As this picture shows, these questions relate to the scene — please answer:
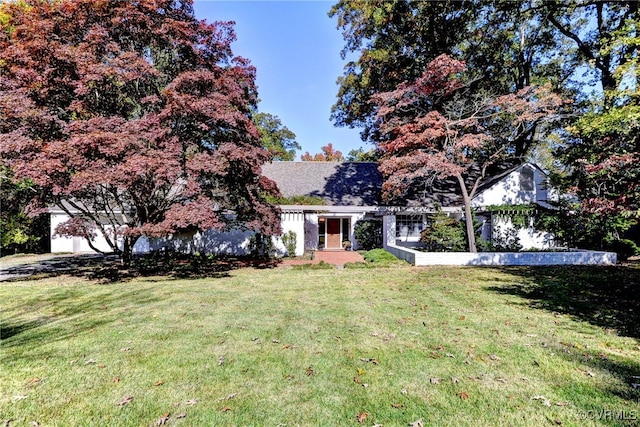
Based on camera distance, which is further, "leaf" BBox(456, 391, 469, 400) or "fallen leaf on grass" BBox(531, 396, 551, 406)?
"leaf" BBox(456, 391, 469, 400)

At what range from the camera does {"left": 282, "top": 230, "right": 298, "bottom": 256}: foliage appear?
19391 mm

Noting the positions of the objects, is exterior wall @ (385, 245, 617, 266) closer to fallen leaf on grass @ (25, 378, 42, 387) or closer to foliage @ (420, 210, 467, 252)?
foliage @ (420, 210, 467, 252)

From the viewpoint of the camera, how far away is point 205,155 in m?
11.8

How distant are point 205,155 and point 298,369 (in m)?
9.33

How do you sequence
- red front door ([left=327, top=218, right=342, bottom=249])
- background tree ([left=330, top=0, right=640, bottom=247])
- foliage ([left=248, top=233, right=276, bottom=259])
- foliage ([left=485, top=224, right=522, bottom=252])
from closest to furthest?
1. background tree ([left=330, top=0, right=640, bottom=247])
2. foliage ([left=485, top=224, right=522, bottom=252])
3. foliage ([left=248, top=233, right=276, bottom=259])
4. red front door ([left=327, top=218, right=342, bottom=249])

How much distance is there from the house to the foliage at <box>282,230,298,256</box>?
21 centimetres

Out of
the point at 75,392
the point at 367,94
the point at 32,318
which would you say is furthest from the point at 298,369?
the point at 367,94

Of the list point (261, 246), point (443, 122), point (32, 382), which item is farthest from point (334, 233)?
point (32, 382)

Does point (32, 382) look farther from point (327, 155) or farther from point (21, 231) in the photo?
point (327, 155)

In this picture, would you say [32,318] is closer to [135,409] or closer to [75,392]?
[75,392]

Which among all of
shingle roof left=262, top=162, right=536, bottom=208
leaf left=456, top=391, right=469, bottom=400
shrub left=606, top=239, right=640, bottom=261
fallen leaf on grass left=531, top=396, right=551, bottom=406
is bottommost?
fallen leaf on grass left=531, top=396, right=551, bottom=406

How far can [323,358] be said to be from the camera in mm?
4969

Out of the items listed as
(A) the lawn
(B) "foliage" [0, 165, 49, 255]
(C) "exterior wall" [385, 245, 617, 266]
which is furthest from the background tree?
(B) "foliage" [0, 165, 49, 255]

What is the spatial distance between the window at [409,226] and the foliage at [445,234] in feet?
11.8
